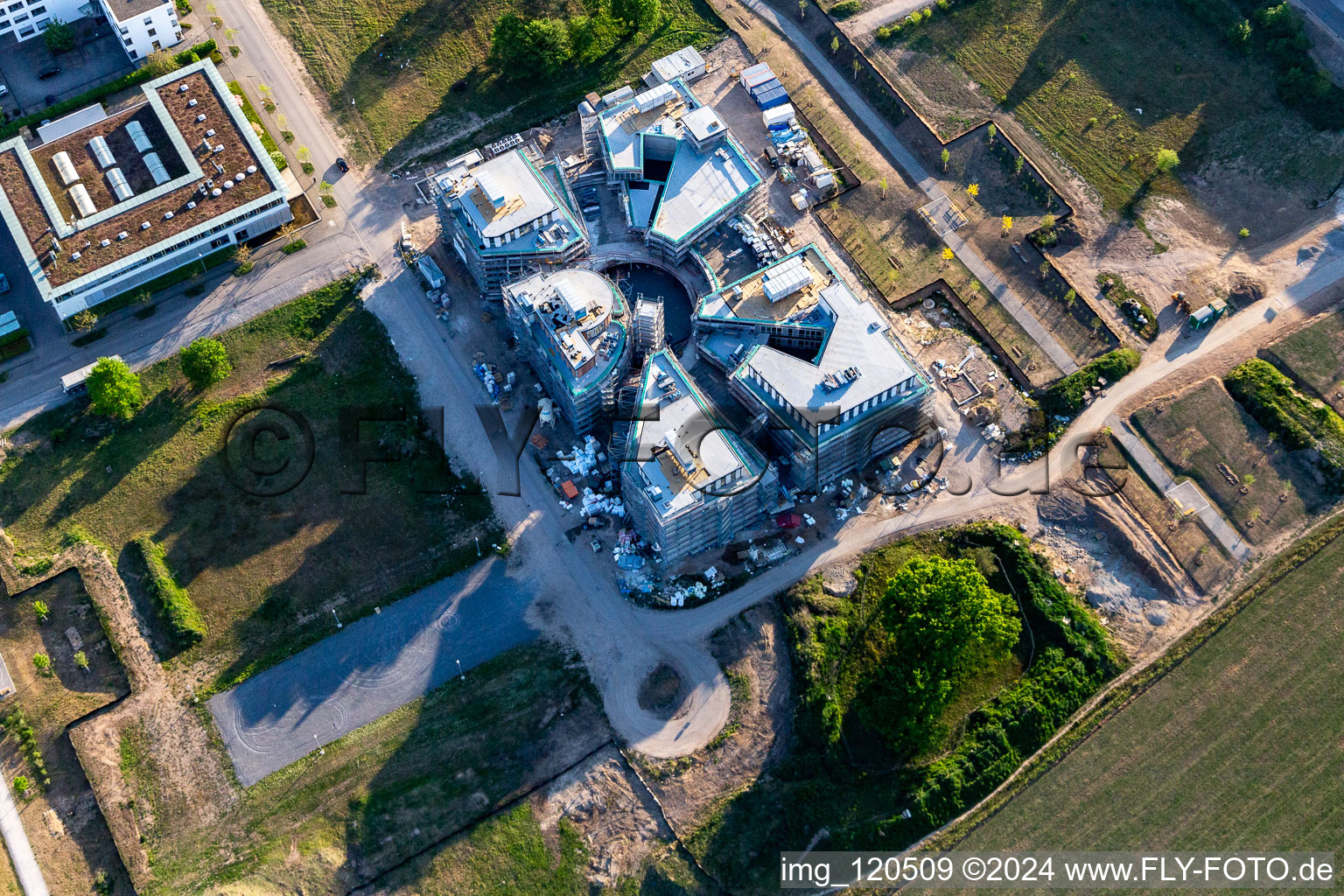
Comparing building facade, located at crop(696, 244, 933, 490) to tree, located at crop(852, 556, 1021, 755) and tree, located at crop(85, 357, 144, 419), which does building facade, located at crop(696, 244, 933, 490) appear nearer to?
tree, located at crop(852, 556, 1021, 755)

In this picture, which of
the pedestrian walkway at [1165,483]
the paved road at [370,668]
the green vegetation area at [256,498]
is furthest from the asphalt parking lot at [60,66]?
the pedestrian walkway at [1165,483]

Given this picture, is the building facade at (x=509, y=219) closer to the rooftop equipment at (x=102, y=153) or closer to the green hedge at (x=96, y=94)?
the rooftop equipment at (x=102, y=153)

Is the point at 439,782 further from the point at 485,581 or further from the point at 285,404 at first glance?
the point at 285,404

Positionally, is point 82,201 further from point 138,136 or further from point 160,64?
point 160,64

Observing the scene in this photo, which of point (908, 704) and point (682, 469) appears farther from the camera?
point (682, 469)

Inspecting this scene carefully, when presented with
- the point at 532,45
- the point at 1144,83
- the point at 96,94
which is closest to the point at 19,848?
the point at 96,94

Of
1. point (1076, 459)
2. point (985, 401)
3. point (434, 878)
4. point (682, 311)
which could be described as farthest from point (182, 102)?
point (1076, 459)
